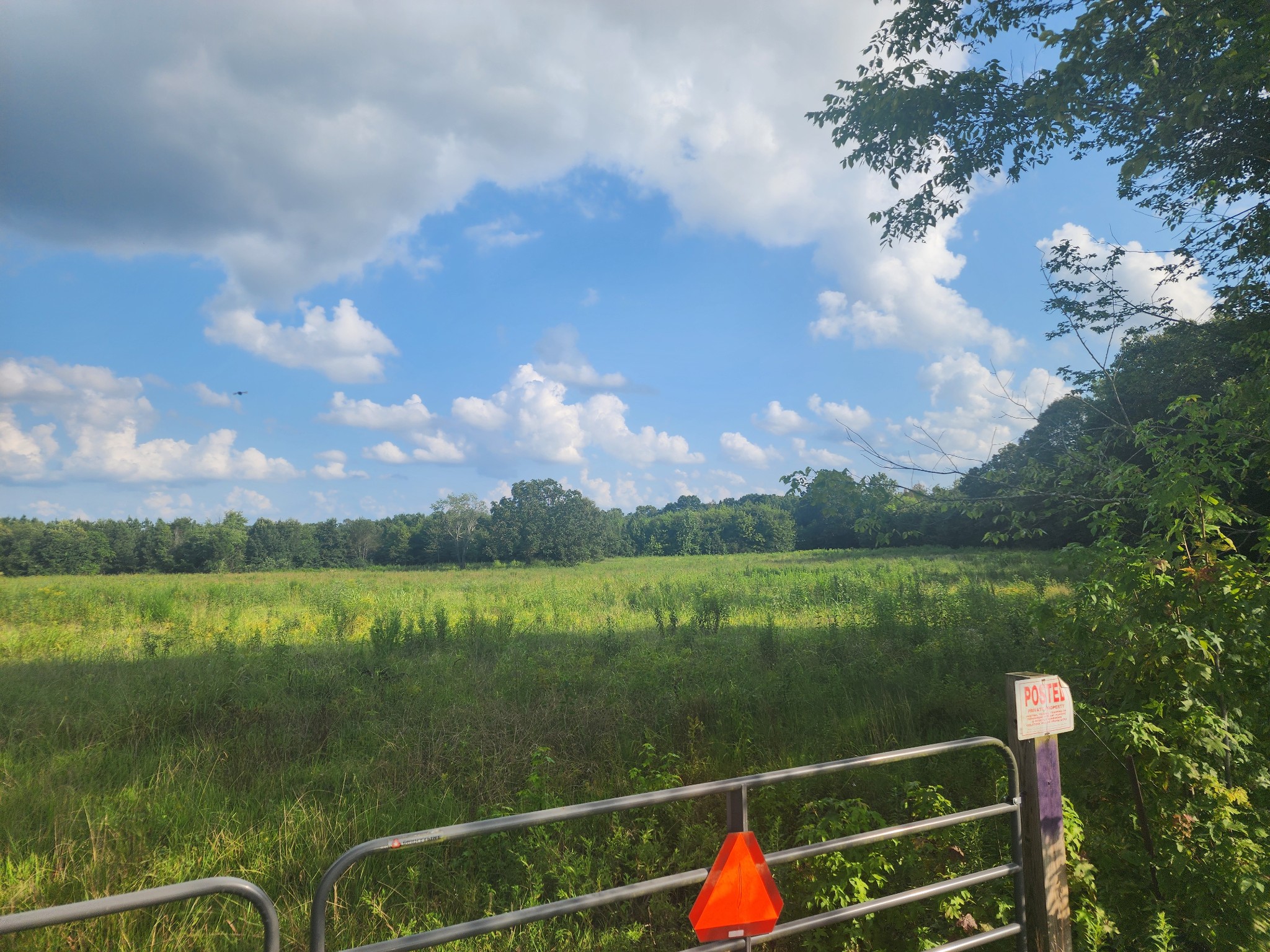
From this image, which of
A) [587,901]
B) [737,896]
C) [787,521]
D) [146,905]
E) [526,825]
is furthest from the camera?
[787,521]

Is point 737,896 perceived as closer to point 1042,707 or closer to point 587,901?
point 587,901

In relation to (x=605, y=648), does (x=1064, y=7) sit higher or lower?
higher

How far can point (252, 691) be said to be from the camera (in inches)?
321

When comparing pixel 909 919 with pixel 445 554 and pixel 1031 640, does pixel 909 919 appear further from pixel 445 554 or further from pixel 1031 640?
pixel 445 554

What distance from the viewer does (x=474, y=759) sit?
244 inches

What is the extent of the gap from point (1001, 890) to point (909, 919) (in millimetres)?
612

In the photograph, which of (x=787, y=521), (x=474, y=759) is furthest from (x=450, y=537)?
(x=474, y=759)

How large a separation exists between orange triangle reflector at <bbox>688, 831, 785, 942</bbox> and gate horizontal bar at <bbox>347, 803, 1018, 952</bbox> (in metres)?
0.06

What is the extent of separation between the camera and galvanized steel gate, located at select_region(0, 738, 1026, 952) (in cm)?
170

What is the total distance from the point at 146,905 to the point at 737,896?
6.73 feet

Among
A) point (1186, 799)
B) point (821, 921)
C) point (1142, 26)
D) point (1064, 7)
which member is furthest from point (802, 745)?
point (1064, 7)

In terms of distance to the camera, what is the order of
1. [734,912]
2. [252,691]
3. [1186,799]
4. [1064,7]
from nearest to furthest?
[734,912]
[1186,799]
[252,691]
[1064,7]

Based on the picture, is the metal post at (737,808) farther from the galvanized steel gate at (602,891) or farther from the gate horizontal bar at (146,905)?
the gate horizontal bar at (146,905)

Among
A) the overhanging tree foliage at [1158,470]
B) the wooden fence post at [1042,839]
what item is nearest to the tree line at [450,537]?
the overhanging tree foliage at [1158,470]
